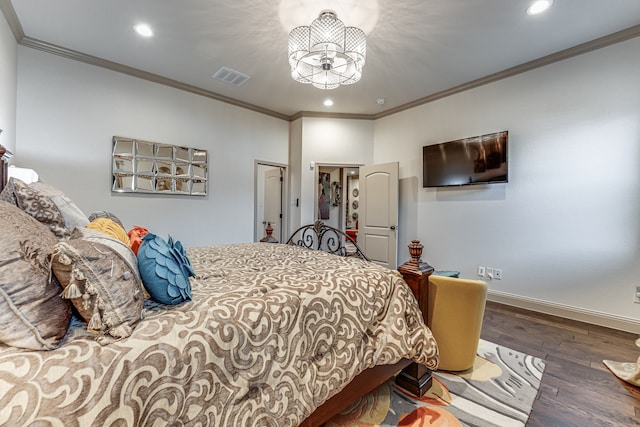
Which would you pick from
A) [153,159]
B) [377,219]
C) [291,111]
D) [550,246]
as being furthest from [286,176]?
[550,246]

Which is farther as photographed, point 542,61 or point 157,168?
point 157,168

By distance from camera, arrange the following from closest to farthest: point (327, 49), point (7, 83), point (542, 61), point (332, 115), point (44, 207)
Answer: point (44, 207), point (327, 49), point (7, 83), point (542, 61), point (332, 115)

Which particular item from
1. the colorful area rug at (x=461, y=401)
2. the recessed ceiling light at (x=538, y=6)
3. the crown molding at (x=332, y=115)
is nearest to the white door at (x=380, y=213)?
the crown molding at (x=332, y=115)

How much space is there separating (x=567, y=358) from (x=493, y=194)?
6.41 feet

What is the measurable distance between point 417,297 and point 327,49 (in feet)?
6.48

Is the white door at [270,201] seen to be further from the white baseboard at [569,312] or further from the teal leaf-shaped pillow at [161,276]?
the teal leaf-shaped pillow at [161,276]

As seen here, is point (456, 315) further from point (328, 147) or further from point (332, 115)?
point (332, 115)

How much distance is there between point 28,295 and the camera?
0.71 m

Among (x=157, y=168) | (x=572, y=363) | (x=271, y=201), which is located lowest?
(x=572, y=363)

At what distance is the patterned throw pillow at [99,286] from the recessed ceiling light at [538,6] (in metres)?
3.38

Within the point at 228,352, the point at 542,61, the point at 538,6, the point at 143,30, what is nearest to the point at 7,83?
the point at 143,30

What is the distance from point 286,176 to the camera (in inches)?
195

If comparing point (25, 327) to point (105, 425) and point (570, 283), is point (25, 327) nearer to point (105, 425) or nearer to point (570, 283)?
point (105, 425)

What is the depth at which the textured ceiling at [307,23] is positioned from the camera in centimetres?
230
